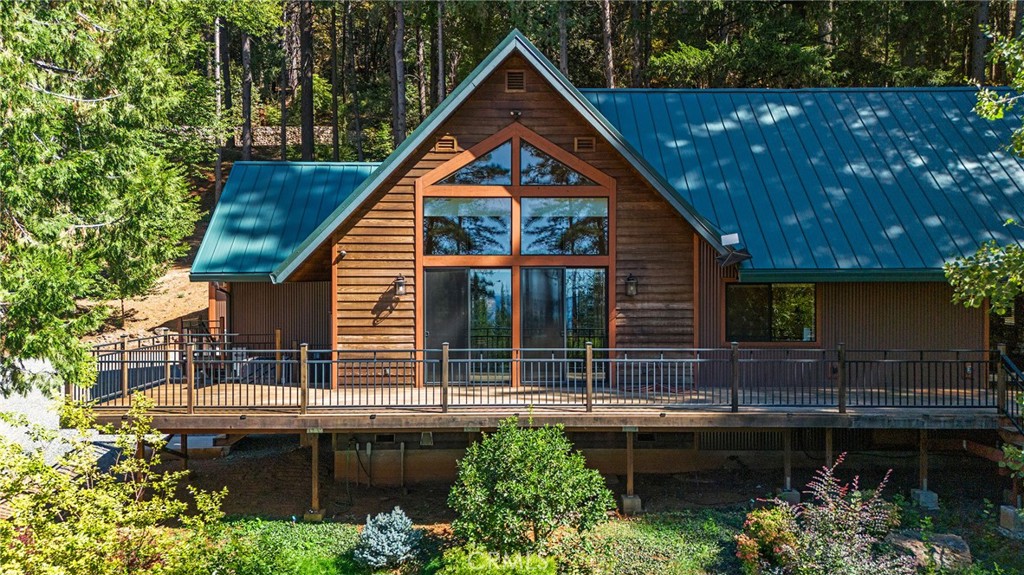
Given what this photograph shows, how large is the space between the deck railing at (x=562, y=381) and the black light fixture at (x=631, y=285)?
40.3 inches

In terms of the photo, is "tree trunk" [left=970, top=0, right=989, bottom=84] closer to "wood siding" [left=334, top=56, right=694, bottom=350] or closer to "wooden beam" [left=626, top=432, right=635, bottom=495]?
"wood siding" [left=334, top=56, right=694, bottom=350]

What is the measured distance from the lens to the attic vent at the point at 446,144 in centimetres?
1270

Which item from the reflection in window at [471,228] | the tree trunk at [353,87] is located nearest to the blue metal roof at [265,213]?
the reflection in window at [471,228]

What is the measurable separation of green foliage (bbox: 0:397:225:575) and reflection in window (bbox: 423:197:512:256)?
5.70 metres

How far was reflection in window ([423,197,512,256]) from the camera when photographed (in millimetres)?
12898

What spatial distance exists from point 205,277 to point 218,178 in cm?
1723

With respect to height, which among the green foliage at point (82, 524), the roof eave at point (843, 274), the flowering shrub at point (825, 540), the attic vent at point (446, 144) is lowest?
the flowering shrub at point (825, 540)

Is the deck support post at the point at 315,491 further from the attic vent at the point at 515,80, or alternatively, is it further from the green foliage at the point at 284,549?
the attic vent at the point at 515,80

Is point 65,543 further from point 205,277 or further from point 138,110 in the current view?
point 138,110

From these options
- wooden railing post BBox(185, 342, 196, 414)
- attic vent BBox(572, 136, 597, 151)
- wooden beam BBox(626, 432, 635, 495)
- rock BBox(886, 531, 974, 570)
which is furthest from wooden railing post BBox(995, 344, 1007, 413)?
wooden railing post BBox(185, 342, 196, 414)

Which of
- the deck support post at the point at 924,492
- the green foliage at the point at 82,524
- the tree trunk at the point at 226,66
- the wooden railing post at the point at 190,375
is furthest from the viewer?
the tree trunk at the point at 226,66

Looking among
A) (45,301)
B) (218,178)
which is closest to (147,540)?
(45,301)

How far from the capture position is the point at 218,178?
30.0 meters

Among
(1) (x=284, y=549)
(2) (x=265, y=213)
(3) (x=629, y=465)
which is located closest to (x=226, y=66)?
(2) (x=265, y=213)
